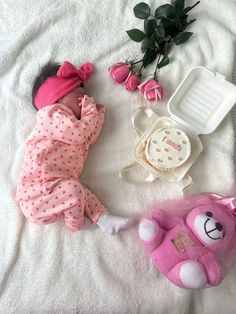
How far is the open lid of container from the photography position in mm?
1164

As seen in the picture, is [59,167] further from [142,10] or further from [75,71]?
[142,10]

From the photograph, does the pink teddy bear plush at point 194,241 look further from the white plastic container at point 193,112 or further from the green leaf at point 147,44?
the green leaf at point 147,44

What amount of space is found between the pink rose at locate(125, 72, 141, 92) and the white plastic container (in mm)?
74

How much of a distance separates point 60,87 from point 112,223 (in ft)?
1.33

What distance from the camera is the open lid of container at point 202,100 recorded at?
116cm

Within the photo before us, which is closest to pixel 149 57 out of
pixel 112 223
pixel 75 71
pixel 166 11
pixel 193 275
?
pixel 166 11

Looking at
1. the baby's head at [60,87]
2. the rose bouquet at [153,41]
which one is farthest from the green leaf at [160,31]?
the baby's head at [60,87]

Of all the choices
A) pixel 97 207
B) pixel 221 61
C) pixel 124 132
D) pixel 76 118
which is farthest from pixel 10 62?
pixel 221 61

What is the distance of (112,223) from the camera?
1.07 meters

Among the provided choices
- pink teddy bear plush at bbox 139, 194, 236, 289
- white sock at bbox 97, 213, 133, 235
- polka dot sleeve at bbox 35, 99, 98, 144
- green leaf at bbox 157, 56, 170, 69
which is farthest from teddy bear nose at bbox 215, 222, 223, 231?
A: green leaf at bbox 157, 56, 170, 69

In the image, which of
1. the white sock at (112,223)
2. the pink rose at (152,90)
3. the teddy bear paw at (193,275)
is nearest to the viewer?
the teddy bear paw at (193,275)

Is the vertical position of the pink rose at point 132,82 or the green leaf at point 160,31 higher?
the green leaf at point 160,31

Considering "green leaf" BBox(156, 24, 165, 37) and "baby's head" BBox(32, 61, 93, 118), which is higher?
"green leaf" BBox(156, 24, 165, 37)

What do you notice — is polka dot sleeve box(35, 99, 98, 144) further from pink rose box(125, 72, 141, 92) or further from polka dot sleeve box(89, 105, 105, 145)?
pink rose box(125, 72, 141, 92)
